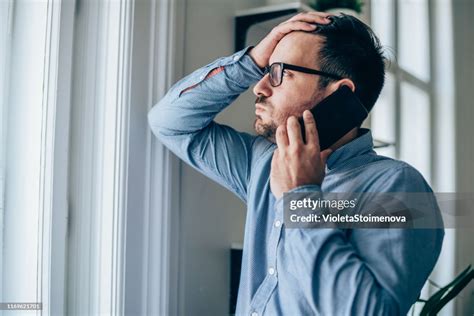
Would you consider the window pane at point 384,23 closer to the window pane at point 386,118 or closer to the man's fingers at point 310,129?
the window pane at point 386,118

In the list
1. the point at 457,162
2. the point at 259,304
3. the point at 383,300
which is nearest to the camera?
the point at 383,300

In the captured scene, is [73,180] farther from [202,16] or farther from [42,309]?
[202,16]

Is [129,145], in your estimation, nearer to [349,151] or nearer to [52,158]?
[52,158]

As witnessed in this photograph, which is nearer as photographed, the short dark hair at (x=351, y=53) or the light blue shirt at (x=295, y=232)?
the light blue shirt at (x=295, y=232)

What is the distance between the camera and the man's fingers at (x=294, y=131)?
2.01ft

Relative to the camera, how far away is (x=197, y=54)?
86cm

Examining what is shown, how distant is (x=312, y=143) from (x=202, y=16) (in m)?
0.36

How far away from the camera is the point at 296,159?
60 cm

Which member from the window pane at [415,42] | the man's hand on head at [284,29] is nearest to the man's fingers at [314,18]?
the man's hand on head at [284,29]

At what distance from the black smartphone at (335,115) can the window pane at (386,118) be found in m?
0.12

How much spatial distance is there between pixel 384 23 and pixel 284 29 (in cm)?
26

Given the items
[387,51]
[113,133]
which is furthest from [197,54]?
[387,51]

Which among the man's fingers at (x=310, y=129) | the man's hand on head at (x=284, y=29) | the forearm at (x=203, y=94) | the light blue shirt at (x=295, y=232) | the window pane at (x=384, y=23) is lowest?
the light blue shirt at (x=295, y=232)

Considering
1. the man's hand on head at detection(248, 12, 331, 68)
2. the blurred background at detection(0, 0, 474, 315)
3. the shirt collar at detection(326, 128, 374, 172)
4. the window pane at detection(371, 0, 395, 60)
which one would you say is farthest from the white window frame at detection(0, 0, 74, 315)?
the window pane at detection(371, 0, 395, 60)
